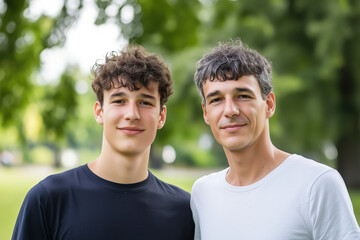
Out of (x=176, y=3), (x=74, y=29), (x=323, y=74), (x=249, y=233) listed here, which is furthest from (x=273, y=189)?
(x=323, y=74)

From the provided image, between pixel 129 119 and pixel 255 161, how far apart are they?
2.47ft

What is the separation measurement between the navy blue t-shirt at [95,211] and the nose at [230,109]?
2.20 ft

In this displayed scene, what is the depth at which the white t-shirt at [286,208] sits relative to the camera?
232 cm

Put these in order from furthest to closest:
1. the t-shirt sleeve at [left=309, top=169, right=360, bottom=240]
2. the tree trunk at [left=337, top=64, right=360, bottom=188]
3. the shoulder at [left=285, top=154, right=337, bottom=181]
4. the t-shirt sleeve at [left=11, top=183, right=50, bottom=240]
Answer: the tree trunk at [left=337, top=64, right=360, bottom=188]
the t-shirt sleeve at [left=11, top=183, right=50, bottom=240]
the shoulder at [left=285, top=154, right=337, bottom=181]
the t-shirt sleeve at [left=309, top=169, right=360, bottom=240]

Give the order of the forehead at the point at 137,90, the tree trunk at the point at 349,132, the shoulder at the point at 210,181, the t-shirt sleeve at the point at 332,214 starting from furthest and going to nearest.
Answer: the tree trunk at the point at 349,132 < the shoulder at the point at 210,181 < the forehead at the point at 137,90 < the t-shirt sleeve at the point at 332,214

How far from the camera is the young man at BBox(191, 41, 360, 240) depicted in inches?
92.6

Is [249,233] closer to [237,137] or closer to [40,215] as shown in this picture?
[237,137]

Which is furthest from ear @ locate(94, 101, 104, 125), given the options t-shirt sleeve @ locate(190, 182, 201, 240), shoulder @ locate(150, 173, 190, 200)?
t-shirt sleeve @ locate(190, 182, 201, 240)

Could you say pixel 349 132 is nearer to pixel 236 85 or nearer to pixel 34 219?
pixel 236 85

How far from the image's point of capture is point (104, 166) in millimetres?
2812

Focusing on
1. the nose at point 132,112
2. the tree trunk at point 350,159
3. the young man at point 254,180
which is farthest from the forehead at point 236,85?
the tree trunk at point 350,159

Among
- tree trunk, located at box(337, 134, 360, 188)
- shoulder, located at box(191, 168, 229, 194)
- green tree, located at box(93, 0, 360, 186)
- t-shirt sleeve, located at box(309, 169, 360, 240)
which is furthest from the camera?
tree trunk, located at box(337, 134, 360, 188)

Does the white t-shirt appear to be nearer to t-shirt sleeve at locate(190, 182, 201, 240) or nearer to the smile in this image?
t-shirt sleeve at locate(190, 182, 201, 240)

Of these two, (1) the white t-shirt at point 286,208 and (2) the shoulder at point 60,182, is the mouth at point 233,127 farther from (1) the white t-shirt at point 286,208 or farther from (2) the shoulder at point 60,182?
(2) the shoulder at point 60,182
